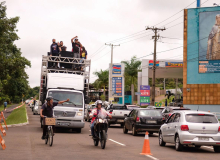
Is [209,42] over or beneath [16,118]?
over

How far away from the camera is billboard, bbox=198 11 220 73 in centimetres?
4453

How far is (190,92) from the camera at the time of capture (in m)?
46.3

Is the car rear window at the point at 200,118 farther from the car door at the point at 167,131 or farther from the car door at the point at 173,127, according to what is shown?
the car door at the point at 167,131

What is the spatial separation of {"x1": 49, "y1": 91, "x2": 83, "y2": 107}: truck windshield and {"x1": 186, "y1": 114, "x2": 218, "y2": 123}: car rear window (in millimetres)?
8383

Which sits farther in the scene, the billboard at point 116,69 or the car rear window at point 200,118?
the billboard at point 116,69

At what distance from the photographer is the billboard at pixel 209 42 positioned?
44.5 m

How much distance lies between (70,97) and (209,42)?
28444mm

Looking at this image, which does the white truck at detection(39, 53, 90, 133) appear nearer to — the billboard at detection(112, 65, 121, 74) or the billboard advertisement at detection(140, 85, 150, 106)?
the billboard advertisement at detection(140, 85, 150, 106)

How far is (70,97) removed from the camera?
20641 mm

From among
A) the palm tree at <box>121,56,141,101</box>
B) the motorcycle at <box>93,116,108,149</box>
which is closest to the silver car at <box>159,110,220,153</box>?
the motorcycle at <box>93,116,108,149</box>

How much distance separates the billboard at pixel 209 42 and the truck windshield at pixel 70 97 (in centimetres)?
2762

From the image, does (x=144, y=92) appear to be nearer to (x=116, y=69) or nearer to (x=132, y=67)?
(x=116, y=69)

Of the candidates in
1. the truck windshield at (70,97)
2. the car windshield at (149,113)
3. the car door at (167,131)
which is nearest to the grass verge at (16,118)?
the truck windshield at (70,97)

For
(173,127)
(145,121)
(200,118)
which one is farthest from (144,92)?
(200,118)
